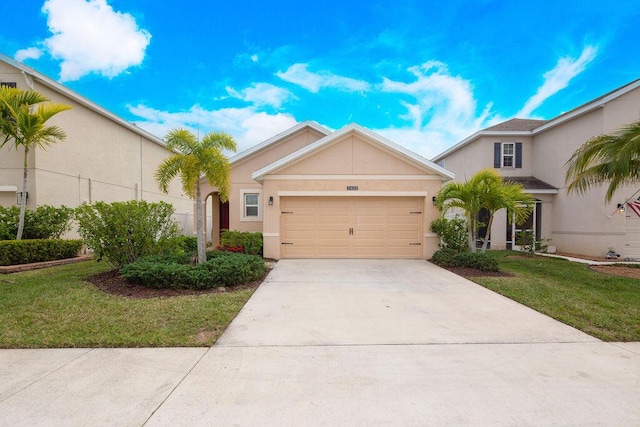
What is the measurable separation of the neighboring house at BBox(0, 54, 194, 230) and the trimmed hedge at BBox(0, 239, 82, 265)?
255 cm

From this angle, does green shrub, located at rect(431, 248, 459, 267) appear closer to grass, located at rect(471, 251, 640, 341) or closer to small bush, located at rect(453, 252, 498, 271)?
small bush, located at rect(453, 252, 498, 271)

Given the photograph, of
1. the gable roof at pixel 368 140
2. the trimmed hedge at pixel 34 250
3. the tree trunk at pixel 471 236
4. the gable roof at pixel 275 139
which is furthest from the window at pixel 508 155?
the trimmed hedge at pixel 34 250

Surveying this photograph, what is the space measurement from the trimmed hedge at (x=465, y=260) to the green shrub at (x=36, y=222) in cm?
1156

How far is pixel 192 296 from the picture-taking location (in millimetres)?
5953

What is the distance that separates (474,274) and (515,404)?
630 cm

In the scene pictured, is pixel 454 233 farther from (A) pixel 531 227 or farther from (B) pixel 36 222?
(B) pixel 36 222

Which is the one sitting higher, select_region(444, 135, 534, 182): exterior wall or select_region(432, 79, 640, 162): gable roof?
select_region(432, 79, 640, 162): gable roof

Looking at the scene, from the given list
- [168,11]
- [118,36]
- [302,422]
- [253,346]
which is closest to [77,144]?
[118,36]

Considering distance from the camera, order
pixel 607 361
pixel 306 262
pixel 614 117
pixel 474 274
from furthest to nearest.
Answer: pixel 614 117, pixel 306 262, pixel 474 274, pixel 607 361

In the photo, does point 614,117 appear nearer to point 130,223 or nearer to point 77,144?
point 130,223

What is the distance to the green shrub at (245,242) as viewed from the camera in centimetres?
1093

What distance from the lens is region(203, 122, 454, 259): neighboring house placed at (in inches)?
428

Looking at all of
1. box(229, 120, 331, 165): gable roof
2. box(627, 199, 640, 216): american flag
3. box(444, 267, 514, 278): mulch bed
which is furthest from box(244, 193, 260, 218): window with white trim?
box(627, 199, 640, 216): american flag

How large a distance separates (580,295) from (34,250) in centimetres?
1425
